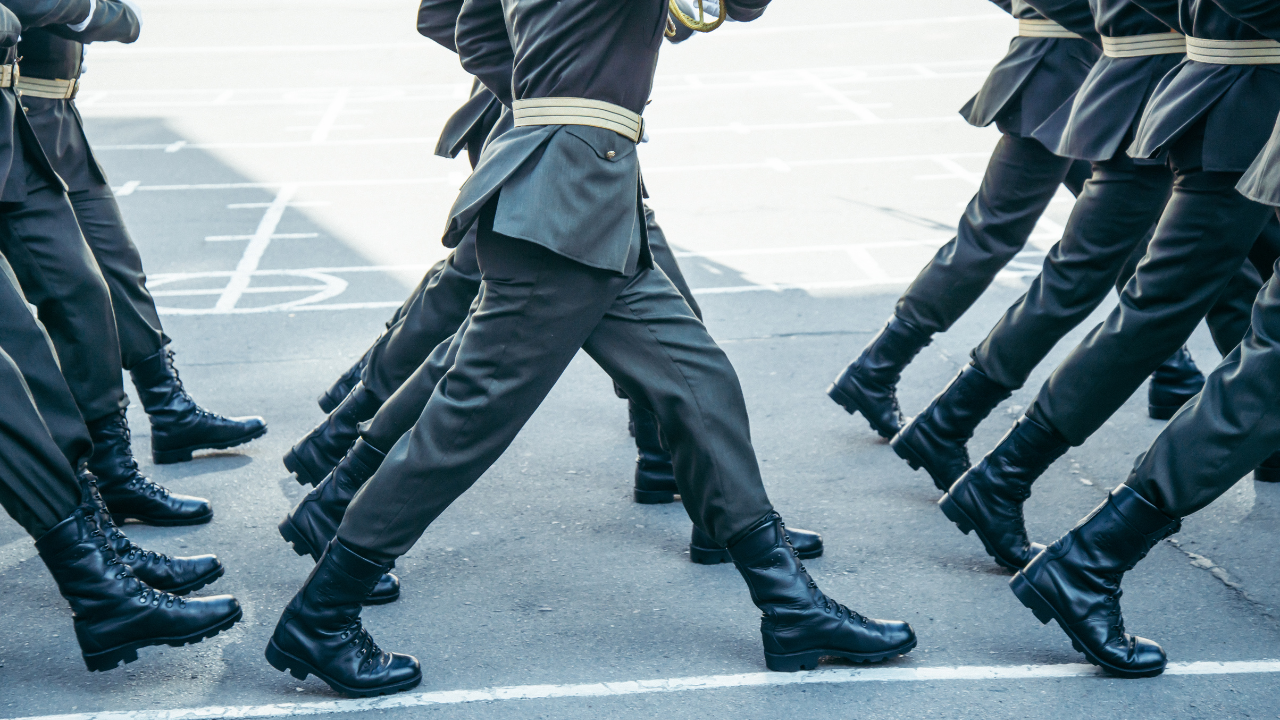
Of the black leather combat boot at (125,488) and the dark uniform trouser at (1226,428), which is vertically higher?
the dark uniform trouser at (1226,428)

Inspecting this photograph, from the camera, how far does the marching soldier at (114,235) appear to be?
12.4 ft

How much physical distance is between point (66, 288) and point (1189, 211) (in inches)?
109

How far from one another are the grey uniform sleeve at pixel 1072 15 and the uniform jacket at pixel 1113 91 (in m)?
0.25

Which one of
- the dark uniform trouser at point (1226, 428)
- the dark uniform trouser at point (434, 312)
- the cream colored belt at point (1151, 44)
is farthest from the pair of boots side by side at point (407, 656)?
the cream colored belt at point (1151, 44)

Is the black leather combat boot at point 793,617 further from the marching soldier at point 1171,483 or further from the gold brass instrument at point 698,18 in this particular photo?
the gold brass instrument at point 698,18

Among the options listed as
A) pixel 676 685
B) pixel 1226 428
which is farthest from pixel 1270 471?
pixel 676 685

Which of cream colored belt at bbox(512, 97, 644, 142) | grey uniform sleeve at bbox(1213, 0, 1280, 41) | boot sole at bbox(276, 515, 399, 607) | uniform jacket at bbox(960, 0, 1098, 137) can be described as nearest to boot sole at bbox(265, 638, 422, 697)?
boot sole at bbox(276, 515, 399, 607)

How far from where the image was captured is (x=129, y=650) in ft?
9.41

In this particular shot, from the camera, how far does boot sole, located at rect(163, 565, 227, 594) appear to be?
328 cm

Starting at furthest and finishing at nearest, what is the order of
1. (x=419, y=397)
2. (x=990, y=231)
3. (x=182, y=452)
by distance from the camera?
(x=182, y=452) < (x=990, y=231) < (x=419, y=397)

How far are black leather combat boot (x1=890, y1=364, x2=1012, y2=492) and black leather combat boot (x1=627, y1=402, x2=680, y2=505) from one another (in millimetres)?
652

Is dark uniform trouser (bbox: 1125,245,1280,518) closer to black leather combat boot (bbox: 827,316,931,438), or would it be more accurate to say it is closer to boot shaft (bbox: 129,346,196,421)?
black leather combat boot (bbox: 827,316,931,438)

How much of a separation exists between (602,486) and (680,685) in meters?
1.26

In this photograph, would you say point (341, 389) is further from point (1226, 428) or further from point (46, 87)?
point (1226, 428)
